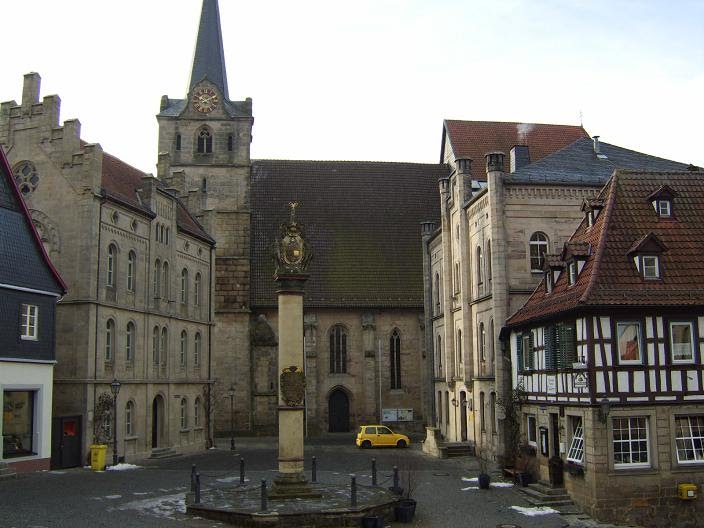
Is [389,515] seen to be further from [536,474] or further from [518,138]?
[518,138]

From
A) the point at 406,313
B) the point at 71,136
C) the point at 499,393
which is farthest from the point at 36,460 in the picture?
the point at 406,313

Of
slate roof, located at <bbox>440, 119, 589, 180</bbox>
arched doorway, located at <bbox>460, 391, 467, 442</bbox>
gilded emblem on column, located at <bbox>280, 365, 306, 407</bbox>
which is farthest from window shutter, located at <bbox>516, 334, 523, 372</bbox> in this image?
slate roof, located at <bbox>440, 119, 589, 180</bbox>

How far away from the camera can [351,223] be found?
5988cm

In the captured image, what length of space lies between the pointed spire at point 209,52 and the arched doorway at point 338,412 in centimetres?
2289

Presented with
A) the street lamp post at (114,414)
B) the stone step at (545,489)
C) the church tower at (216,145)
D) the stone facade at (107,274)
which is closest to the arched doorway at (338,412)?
the church tower at (216,145)

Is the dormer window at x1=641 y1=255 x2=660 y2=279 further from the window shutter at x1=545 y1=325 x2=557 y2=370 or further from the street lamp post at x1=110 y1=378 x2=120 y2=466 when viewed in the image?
the street lamp post at x1=110 y1=378 x2=120 y2=466

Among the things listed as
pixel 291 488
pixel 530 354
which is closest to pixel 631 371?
pixel 530 354

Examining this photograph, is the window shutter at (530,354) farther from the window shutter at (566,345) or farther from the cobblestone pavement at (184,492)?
the cobblestone pavement at (184,492)

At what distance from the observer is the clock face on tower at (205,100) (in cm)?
5803

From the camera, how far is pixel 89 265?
34.8 m

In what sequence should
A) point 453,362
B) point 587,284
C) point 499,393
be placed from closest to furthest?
1. point 587,284
2. point 499,393
3. point 453,362

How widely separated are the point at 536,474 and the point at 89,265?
20.1m

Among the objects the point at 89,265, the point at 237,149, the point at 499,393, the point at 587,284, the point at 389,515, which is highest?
the point at 237,149

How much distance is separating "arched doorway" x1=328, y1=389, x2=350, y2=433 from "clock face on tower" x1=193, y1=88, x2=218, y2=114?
863 inches
